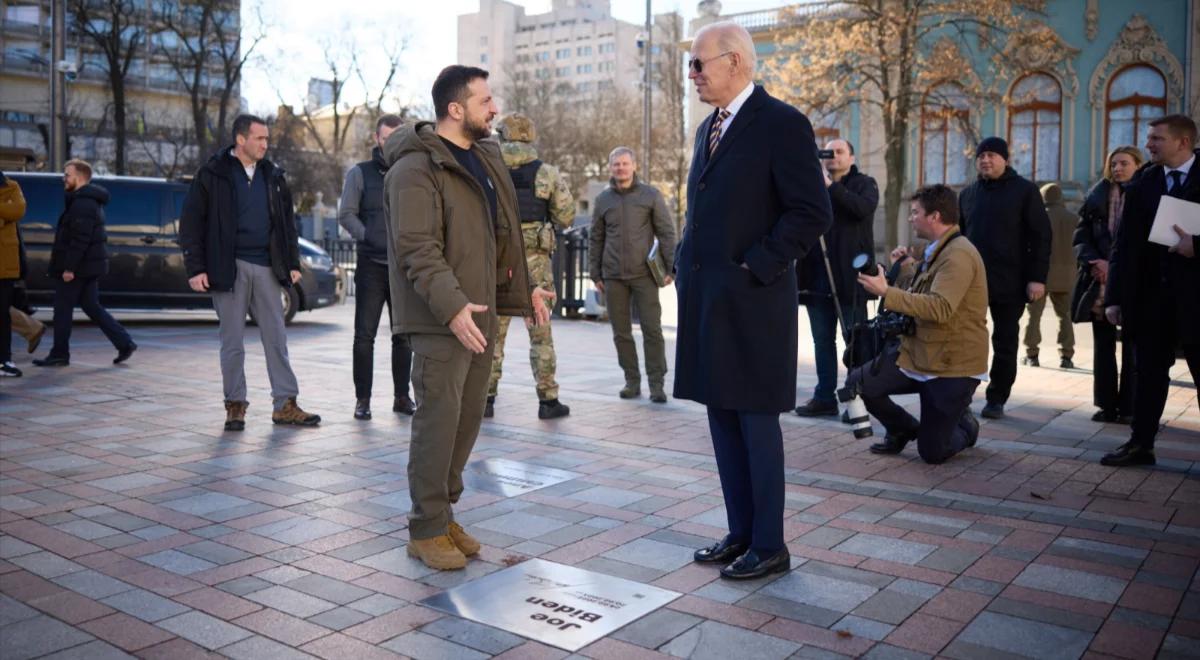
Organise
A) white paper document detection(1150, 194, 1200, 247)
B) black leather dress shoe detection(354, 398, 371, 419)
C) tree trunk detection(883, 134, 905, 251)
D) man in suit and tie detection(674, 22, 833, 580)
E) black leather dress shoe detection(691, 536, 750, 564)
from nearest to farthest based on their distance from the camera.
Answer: man in suit and tie detection(674, 22, 833, 580), black leather dress shoe detection(691, 536, 750, 564), white paper document detection(1150, 194, 1200, 247), black leather dress shoe detection(354, 398, 371, 419), tree trunk detection(883, 134, 905, 251)

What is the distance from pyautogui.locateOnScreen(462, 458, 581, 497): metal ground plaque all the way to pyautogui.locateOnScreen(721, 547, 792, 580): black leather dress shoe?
1.64 m

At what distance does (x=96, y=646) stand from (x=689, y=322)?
7.64 ft

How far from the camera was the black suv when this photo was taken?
14.6 metres

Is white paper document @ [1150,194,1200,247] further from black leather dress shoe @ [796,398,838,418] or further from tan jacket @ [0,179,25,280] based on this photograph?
tan jacket @ [0,179,25,280]

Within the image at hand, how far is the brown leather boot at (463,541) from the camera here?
4461 mm

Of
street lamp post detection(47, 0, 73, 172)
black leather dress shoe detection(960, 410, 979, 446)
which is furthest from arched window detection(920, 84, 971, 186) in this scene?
black leather dress shoe detection(960, 410, 979, 446)

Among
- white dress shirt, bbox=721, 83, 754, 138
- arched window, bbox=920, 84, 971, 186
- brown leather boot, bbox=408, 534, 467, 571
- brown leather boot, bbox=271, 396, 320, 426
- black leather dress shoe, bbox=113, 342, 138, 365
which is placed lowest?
brown leather boot, bbox=408, 534, 467, 571

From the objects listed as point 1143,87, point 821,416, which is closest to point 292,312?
point 821,416

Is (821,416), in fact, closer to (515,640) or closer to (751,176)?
(751,176)

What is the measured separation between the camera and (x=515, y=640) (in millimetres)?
3533

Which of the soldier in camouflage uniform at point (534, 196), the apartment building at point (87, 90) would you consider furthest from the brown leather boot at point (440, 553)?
the apartment building at point (87, 90)

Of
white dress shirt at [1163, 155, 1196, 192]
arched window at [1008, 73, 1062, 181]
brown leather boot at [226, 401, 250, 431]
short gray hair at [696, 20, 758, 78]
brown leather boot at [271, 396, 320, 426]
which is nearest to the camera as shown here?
short gray hair at [696, 20, 758, 78]

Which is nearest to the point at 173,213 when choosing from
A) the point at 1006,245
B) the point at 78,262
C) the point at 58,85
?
the point at 78,262

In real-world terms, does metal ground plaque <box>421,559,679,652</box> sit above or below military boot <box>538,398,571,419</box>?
below
